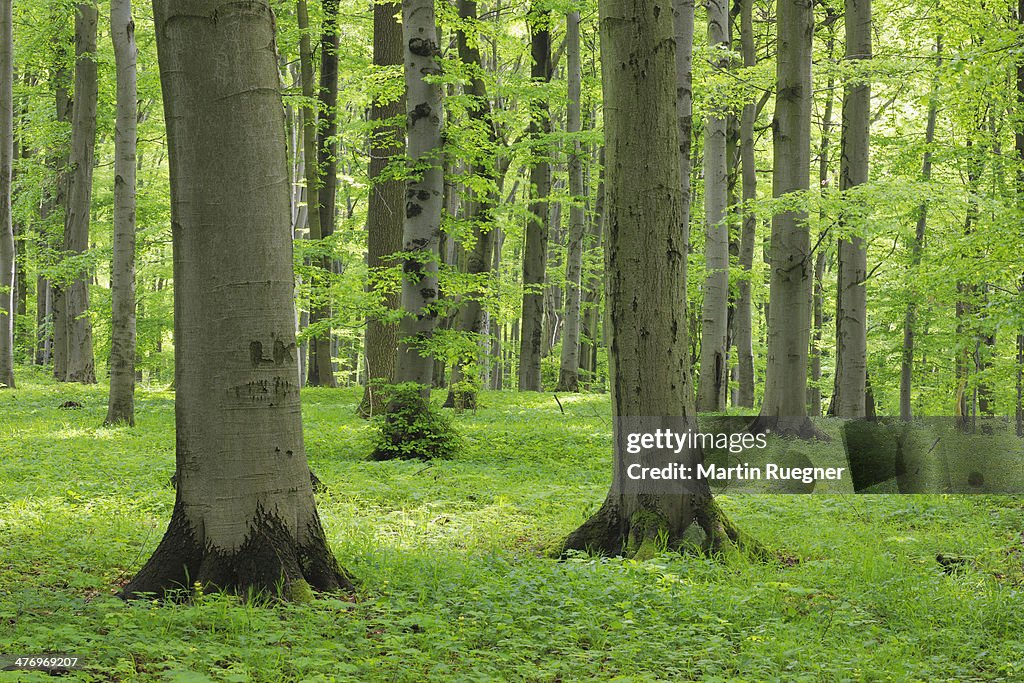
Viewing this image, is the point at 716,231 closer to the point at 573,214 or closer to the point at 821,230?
the point at 821,230

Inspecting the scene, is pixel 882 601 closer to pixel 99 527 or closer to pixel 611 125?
pixel 611 125

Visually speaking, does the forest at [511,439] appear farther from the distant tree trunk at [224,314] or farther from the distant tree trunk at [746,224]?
the distant tree trunk at [746,224]

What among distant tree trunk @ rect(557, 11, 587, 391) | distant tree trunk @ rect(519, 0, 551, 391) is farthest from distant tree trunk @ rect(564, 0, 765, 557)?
distant tree trunk @ rect(557, 11, 587, 391)

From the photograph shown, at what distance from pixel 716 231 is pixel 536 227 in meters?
7.81

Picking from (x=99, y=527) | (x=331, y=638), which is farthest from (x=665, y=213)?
(x=99, y=527)

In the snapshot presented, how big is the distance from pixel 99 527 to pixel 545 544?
138 inches

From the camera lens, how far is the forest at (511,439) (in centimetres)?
464

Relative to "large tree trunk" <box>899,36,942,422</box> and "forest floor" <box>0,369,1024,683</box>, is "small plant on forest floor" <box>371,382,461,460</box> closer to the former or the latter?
"forest floor" <box>0,369,1024,683</box>

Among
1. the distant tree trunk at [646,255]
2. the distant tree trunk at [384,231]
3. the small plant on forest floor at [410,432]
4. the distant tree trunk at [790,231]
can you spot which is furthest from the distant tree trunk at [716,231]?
the distant tree trunk at [646,255]

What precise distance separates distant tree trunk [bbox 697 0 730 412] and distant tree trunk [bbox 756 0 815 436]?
69.2 inches

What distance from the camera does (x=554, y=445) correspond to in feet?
41.7

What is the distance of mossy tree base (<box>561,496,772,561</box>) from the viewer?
254 inches

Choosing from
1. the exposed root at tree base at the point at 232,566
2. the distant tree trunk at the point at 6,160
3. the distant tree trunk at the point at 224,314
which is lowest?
the exposed root at tree base at the point at 232,566

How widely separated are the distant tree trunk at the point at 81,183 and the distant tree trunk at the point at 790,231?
12363 mm
